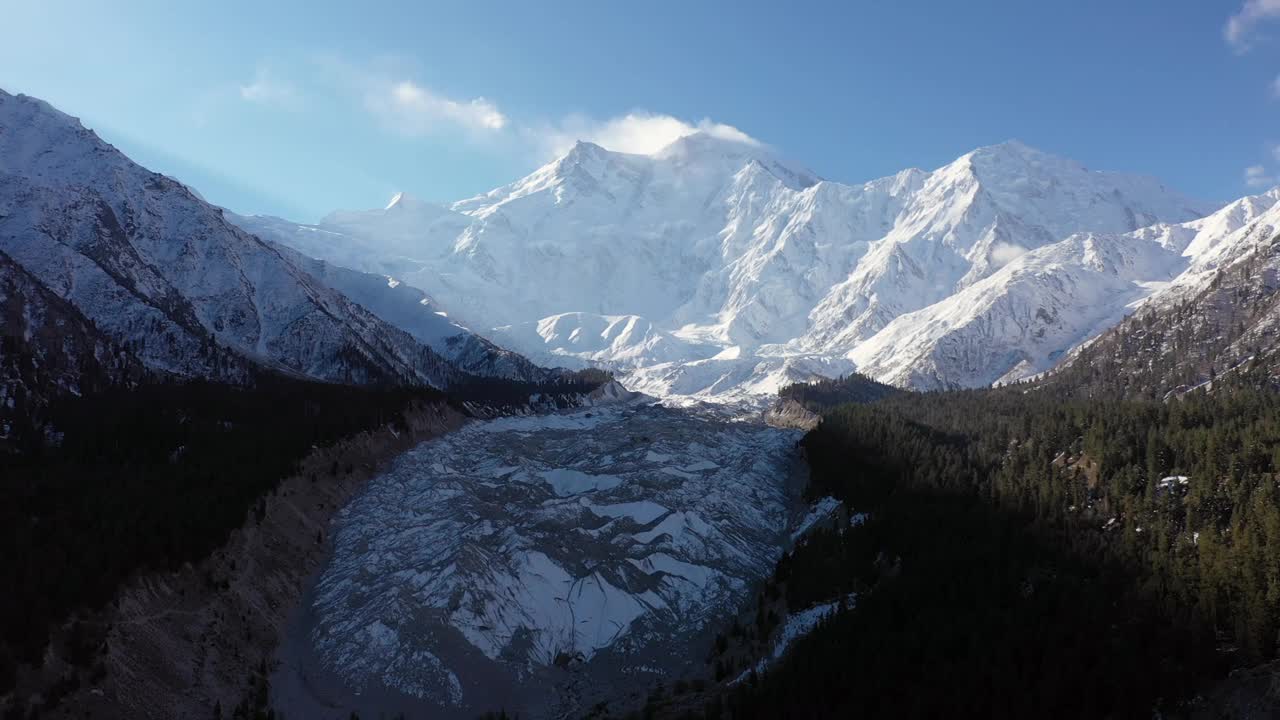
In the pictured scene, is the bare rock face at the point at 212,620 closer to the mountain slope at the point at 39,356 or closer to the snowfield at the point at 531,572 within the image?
the snowfield at the point at 531,572

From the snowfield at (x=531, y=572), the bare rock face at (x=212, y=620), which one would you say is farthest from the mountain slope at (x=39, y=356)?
the snowfield at (x=531, y=572)

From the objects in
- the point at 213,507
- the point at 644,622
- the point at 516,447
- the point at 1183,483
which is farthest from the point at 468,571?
the point at 1183,483

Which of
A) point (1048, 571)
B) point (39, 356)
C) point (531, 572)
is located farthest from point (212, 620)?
point (39, 356)

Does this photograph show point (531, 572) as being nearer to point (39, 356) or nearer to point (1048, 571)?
point (1048, 571)

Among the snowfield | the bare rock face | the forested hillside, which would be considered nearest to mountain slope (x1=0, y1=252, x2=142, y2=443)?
the bare rock face

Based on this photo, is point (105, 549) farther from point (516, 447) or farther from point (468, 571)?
point (516, 447)

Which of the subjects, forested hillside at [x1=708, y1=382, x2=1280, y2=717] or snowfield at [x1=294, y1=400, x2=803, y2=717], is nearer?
forested hillside at [x1=708, y1=382, x2=1280, y2=717]

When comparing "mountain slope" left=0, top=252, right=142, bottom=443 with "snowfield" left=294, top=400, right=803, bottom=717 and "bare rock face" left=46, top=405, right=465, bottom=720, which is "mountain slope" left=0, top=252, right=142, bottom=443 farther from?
"snowfield" left=294, top=400, right=803, bottom=717

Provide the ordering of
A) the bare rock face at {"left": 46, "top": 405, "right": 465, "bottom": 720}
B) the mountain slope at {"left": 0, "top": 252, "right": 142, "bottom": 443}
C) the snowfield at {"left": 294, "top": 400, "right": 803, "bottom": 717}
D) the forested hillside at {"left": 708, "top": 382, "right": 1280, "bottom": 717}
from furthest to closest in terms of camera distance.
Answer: the mountain slope at {"left": 0, "top": 252, "right": 142, "bottom": 443} < the snowfield at {"left": 294, "top": 400, "right": 803, "bottom": 717} < the forested hillside at {"left": 708, "top": 382, "right": 1280, "bottom": 717} < the bare rock face at {"left": 46, "top": 405, "right": 465, "bottom": 720}

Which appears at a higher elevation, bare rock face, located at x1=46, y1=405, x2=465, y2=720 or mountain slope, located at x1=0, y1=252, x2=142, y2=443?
mountain slope, located at x1=0, y1=252, x2=142, y2=443

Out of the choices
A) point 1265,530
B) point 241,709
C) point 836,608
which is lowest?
point 241,709
